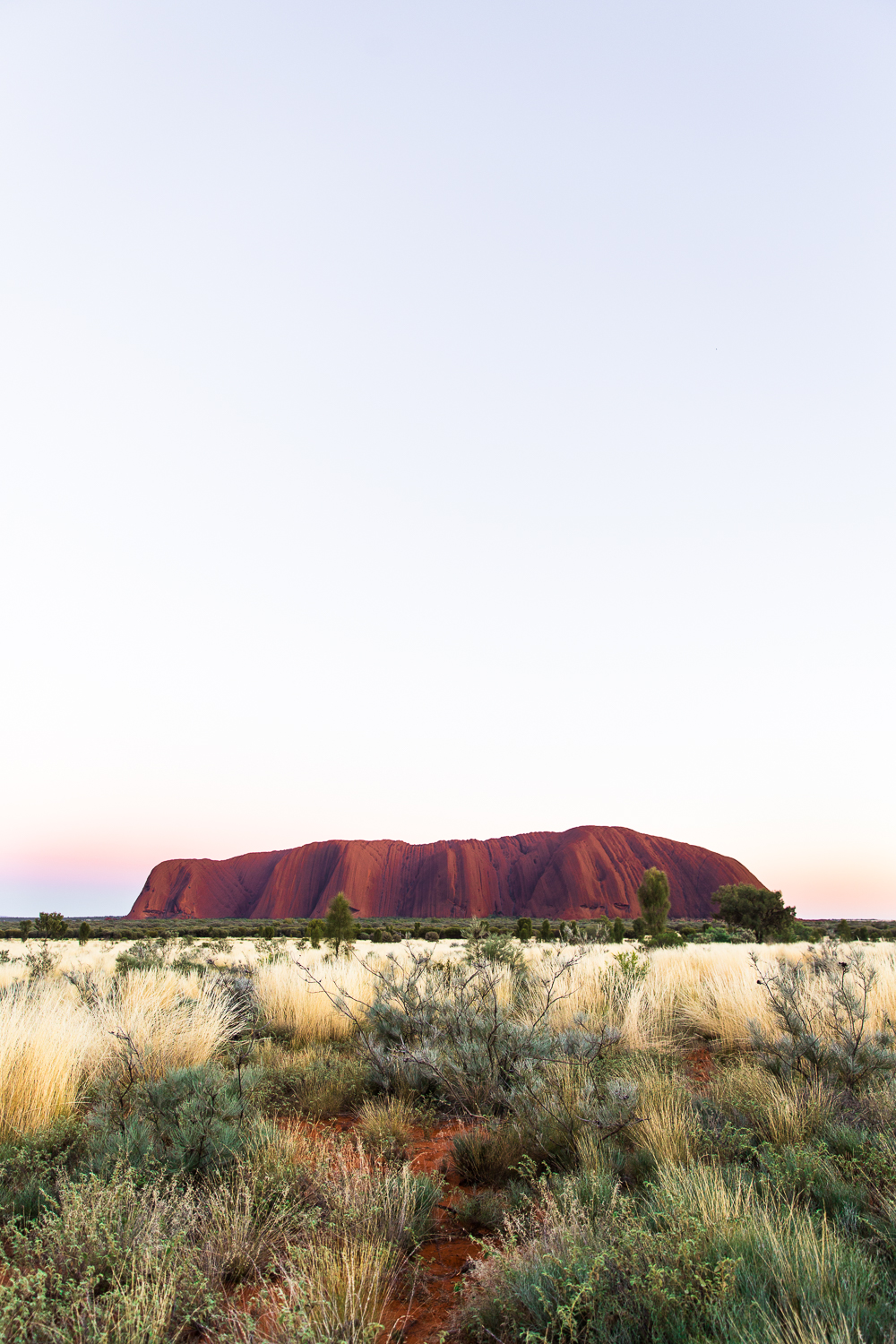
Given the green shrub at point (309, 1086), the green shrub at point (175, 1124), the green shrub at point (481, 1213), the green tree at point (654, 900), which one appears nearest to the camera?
the green shrub at point (481, 1213)

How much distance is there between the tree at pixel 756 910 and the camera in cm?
3478

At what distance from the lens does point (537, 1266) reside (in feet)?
8.02

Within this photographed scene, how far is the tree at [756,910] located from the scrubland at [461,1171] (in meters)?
30.8

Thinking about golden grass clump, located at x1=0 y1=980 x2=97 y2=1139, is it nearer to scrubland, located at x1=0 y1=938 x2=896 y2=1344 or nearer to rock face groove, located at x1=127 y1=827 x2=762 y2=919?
scrubland, located at x1=0 y1=938 x2=896 y2=1344

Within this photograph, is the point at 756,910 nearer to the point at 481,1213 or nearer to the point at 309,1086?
the point at 309,1086

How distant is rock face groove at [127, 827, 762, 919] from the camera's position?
112 meters

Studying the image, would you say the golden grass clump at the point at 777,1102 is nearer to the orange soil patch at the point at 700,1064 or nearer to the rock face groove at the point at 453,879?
the orange soil patch at the point at 700,1064

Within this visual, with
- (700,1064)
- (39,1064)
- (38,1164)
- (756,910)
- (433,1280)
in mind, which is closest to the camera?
(433,1280)

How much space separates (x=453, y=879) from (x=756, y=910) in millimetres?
89007

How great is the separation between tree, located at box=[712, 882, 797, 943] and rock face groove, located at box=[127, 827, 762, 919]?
71083 millimetres

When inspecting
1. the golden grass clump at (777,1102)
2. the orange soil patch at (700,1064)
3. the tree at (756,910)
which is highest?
the golden grass clump at (777,1102)

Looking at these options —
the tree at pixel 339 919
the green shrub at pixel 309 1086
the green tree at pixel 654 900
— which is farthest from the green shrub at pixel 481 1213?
the green tree at pixel 654 900

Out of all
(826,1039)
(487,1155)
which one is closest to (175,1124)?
(487,1155)

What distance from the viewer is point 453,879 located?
395 ft
